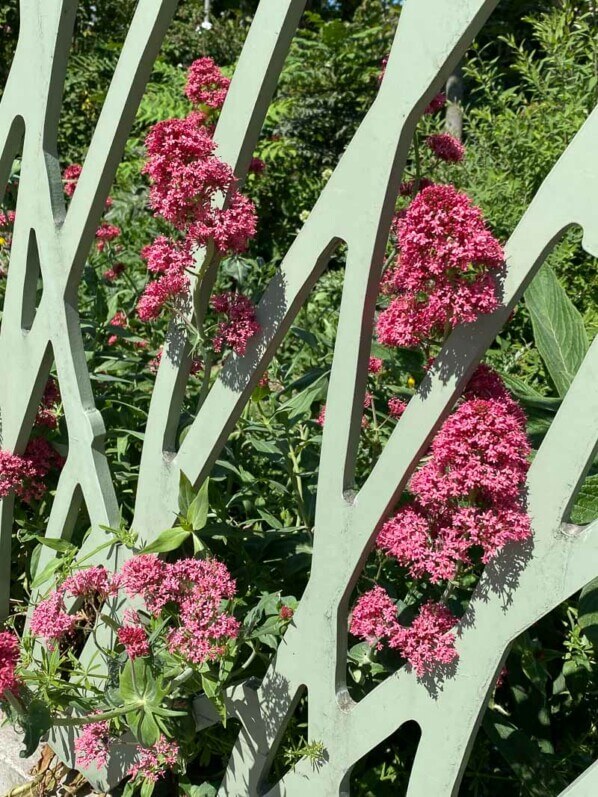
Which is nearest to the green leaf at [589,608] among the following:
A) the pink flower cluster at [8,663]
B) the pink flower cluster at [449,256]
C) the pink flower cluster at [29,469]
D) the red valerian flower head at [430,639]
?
the red valerian flower head at [430,639]

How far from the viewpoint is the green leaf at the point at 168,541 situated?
1699 mm

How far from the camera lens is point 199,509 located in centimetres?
172

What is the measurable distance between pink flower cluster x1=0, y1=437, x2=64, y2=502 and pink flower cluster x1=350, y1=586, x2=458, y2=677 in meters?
1.09

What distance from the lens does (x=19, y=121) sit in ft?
7.04

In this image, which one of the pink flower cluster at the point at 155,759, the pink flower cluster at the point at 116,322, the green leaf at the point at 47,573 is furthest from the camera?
the pink flower cluster at the point at 116,322

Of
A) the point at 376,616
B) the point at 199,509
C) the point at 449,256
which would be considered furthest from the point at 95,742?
the point at 449,256

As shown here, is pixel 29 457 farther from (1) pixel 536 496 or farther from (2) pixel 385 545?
(1) pixel 536 496

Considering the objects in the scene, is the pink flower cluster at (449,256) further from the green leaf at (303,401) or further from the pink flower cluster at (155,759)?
the pink flower cluster at (155,759)

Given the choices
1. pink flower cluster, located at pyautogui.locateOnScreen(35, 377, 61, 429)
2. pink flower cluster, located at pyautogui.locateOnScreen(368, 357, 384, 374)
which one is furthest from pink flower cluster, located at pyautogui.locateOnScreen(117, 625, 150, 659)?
pink flower cluster, located at pyautogui.locateOnScreen(35, 377, 61, 429)

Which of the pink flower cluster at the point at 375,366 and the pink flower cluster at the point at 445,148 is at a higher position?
the pink flower cluster at the point at 445,148

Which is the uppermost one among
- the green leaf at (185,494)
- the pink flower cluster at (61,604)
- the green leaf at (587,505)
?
the green leaf at (185,494)

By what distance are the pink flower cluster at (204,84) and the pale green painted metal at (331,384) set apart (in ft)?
0.69

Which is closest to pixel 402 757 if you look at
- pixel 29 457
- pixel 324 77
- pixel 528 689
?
pixel 528 689

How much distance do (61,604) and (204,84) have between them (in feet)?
3.84
